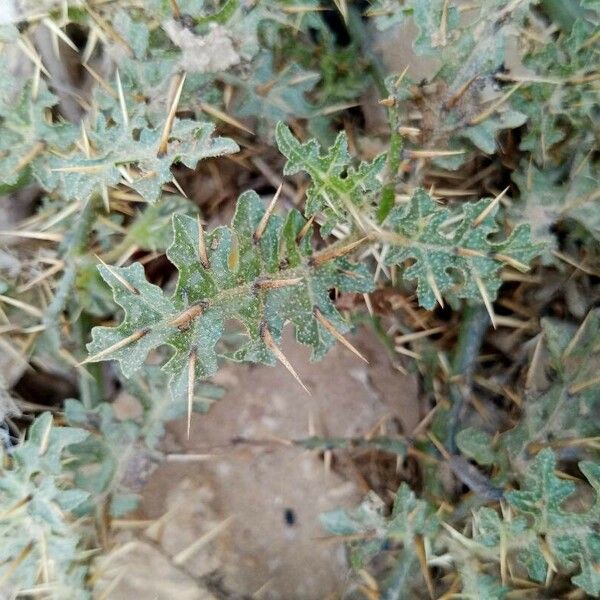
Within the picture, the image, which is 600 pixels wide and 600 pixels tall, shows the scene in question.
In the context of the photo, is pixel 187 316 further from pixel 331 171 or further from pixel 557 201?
pixel 557 201

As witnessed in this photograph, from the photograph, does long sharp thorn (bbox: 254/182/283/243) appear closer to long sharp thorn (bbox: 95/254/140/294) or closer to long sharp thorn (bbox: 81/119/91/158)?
long sharp thorn (bbox: 95/254/140/294)

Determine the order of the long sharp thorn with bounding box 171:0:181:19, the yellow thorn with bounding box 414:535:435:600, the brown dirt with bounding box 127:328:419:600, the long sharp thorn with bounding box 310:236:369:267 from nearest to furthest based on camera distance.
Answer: the long sharp thorn with bounding box 310:236:369:267 < the long sharp thorn with bounding box 171:0:181:19 < the yellow thorn with bounding box 414:535:435:600 < the brown dirt with bounding box 127:328:419:600

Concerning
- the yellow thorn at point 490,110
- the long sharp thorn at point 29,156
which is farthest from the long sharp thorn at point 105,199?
the yellow thorn at point 490,110

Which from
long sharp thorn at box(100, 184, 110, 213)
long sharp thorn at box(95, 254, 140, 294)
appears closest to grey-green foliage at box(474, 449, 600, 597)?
long sharp thorn at box(95, 254, 140, 294)

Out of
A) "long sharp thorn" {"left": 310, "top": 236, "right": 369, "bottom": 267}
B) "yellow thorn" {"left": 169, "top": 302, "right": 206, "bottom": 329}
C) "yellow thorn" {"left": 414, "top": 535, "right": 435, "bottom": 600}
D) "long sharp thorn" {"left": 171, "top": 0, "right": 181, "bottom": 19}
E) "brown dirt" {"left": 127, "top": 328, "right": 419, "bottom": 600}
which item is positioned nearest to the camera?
"yellow thorn" {"left": 169, "top": 302, "right": 206, "bottom": 329}

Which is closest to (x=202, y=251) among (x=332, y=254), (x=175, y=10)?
(x=332, y=254)

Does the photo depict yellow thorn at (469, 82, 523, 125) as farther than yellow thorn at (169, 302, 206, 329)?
Yes

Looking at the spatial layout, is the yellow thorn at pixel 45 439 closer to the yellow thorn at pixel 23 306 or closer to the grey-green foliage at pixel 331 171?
the yellow thorn at pixel 23 306

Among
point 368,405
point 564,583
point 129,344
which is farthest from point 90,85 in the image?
point 564,583

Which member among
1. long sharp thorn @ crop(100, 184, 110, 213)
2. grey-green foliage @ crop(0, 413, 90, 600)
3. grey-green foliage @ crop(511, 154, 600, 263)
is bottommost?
grey-green foliage @ crop(511, 154, 600, 263)
